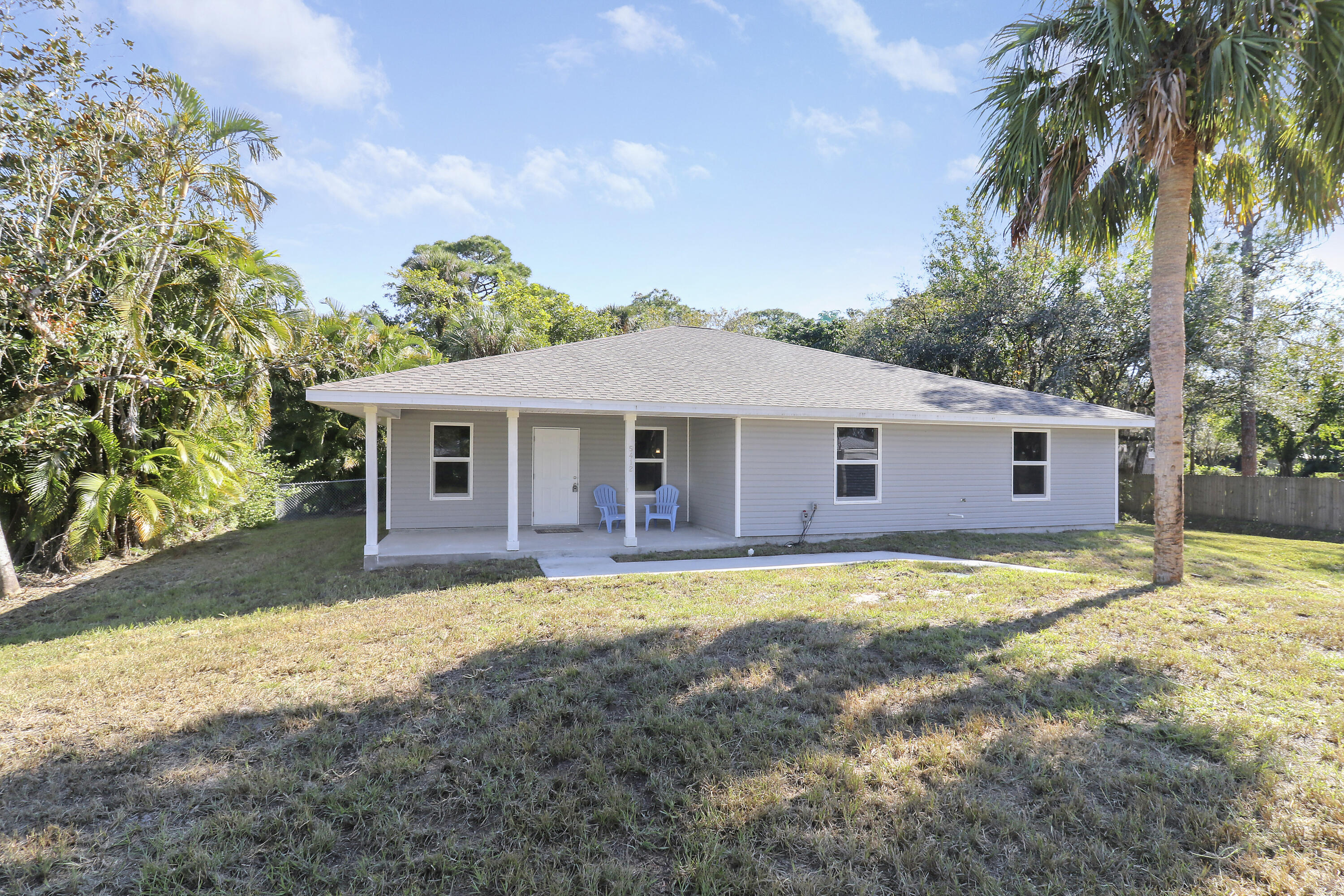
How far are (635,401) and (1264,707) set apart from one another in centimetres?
718

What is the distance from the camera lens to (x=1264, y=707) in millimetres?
3861

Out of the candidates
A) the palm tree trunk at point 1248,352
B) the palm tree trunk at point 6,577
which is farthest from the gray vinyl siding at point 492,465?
the palm tree trunk at point 1248,352

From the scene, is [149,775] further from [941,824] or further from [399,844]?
[941,824]

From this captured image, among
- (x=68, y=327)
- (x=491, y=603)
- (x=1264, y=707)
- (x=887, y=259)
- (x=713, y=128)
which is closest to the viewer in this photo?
(x=1264, y=707)

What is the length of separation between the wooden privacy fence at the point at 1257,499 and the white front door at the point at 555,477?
50.0ft

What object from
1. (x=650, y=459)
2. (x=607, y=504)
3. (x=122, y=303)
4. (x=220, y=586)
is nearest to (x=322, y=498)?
(x=122, y=303)

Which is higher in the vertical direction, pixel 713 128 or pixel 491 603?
pixel 713 128

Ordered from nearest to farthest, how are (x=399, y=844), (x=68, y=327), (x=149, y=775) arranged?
(x=399, y=844)
(x=149, y=775)
(x=68, y=327)

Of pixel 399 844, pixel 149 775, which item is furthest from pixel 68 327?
pixel 399 844

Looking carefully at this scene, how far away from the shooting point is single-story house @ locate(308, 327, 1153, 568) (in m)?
9.70

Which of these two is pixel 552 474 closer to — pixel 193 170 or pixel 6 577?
pixel 193 170

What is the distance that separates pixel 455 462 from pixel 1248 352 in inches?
759

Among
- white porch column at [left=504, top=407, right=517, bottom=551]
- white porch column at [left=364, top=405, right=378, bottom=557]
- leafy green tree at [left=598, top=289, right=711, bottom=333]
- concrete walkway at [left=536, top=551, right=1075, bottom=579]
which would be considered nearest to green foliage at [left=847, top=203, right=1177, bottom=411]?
leafy green tree at [left=598, top=289, right=711, bottom=333]

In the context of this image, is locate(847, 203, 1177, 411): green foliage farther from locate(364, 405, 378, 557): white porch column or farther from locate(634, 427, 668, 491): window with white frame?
locate(364, 405, 378, 557): white porch column
